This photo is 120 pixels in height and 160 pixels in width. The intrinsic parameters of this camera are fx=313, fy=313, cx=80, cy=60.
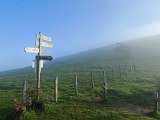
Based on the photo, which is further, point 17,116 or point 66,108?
point 66,108

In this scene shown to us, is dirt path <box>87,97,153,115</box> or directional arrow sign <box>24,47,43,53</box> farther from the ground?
directional arrow sign <box>24,47,43,53</box>

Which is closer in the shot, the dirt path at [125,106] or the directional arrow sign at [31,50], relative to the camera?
the directional arrow sign at [31,50]

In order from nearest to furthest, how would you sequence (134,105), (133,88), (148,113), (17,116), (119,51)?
(17,116) → (148,113) → (134,105) → (133,88) → (119,51)

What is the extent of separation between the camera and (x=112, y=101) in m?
33.1

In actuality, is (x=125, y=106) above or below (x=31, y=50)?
below

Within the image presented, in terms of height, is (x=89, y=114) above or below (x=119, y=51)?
below

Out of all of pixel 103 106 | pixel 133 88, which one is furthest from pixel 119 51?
pixel 103 106

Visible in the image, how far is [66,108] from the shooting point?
26.8 meters

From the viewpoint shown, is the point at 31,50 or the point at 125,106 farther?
the point at 125,106

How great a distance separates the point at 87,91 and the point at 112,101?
5.60 metres

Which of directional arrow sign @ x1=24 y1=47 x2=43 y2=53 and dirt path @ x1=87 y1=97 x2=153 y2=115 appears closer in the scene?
directional arrow sign @ x1=24 y1=47 x2=43 y2=53

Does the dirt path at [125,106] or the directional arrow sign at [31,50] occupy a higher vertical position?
the directional arrow sign at [31,50]

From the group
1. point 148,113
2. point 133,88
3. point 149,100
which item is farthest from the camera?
point 133,88

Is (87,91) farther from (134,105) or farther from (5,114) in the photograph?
(5,114)
